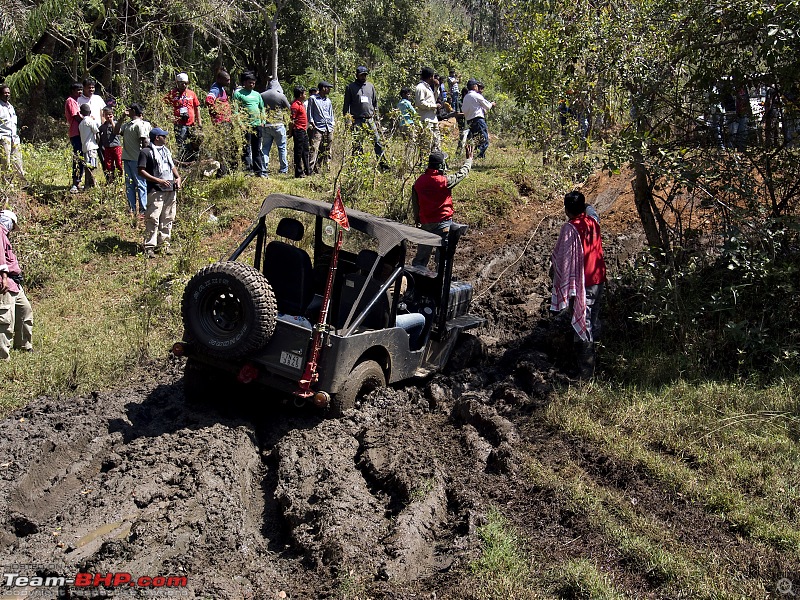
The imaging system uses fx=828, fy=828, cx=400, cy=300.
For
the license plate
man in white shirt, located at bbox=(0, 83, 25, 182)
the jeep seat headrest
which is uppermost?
man in white shirt, located at bbox=(0, 83, 25, 182)

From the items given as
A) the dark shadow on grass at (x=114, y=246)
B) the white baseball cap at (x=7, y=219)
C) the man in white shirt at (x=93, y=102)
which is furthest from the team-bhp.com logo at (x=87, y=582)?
the man in white shirt at (x=93, y=102)

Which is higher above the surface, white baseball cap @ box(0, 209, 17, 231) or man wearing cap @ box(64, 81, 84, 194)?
man wearing cap @ box(64, 81, 84, 194)

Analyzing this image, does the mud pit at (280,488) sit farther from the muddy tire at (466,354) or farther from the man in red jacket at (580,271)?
the man in red jacket at (580,271)

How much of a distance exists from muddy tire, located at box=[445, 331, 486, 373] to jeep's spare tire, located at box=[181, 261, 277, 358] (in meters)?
2.55

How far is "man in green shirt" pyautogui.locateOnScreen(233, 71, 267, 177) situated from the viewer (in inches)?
548

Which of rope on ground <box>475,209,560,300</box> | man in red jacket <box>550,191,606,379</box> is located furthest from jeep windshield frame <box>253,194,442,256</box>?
rope on ground <box>475,209,560,300</box>

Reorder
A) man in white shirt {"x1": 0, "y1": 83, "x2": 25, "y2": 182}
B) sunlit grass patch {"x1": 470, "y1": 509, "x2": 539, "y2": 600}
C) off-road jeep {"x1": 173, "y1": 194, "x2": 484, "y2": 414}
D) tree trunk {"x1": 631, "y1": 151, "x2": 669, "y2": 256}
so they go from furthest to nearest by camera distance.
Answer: man in white shirt {"x1": 0, "y1": 83, "x2": 25, "y2": 182}
tree trunk {"x1": 631, "y1": 151, "x2": 669, "y2": 256}
off-road jeep {"x1": 173, "y1": 194, "x2": 484, "y2": 414}
sunlit grass patch {"x1": 470, "y1": 509, "x2": 539, "y2": 600}

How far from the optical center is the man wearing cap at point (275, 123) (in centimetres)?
1427

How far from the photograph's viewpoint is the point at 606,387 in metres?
7.78

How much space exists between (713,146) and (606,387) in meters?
2.81

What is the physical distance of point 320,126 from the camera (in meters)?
14.7

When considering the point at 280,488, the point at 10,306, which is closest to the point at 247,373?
the point at 280,488

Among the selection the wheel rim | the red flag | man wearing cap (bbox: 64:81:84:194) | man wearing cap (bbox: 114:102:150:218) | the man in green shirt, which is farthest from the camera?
A: the man in green shirt

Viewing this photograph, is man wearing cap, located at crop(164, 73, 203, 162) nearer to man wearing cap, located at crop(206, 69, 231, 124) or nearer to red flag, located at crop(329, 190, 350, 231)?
man wearing cap, located at crop(206, 69, 231, 124)
